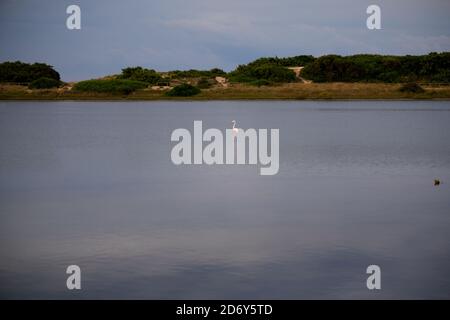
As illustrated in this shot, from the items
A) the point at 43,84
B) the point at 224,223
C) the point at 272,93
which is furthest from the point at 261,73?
the point at 224,223

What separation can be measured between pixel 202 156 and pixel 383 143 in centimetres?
831

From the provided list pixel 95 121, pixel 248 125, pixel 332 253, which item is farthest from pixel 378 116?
pixel 332 253

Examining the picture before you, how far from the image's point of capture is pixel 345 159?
25.4 meters

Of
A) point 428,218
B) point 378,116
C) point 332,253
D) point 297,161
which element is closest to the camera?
point 332,253

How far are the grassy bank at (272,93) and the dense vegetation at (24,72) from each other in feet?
16.2

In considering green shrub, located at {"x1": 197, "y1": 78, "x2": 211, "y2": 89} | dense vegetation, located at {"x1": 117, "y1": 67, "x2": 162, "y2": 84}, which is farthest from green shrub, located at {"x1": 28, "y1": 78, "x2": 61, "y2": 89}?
green shrub, located at {"x1": 197, "y1": 78, "x2": 211, "y2": 89}

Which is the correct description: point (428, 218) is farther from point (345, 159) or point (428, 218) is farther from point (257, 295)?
point (345, 159)

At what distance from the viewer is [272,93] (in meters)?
71.6

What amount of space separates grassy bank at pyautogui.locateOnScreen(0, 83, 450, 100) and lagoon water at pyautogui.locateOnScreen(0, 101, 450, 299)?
4208 centimetres

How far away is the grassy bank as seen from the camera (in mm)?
70938

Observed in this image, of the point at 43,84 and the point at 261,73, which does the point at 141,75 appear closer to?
the point at 43,84

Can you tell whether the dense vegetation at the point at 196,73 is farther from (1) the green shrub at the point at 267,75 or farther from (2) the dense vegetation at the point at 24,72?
(2) the dense vegetation at the point at 24,72

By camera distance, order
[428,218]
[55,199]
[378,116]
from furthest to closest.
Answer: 1. [378,116]
2. [55,199]
3. [428,218]

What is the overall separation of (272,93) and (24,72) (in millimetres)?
24901
